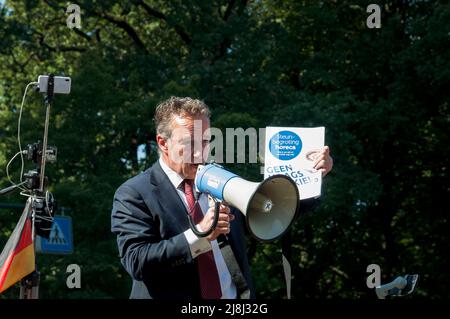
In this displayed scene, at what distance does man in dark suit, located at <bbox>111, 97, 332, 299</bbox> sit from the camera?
3.97 m

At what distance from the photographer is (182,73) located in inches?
869

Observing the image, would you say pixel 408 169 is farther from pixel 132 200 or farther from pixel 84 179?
pixel 132 200

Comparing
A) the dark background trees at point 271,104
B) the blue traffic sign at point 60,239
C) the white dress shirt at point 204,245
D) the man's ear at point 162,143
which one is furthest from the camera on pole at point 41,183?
the dark background trees at point 271,104

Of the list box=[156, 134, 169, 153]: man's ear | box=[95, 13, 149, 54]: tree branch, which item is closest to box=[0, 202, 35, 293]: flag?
box=[156, 134, 169, 153]: man's ear

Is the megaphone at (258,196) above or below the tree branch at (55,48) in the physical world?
below

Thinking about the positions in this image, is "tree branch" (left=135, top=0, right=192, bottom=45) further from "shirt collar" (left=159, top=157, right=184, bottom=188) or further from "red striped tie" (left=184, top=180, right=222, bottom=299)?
"red striped tie" (left=184, top=180, right=222, bottom=299)

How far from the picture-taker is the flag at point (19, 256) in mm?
7980

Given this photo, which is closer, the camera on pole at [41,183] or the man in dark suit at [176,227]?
the man in dark suit at [176,227]

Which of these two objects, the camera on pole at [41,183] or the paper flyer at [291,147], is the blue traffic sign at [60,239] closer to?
the camera on pole at [41,183]

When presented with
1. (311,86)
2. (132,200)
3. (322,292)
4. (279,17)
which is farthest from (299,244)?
(132,200)

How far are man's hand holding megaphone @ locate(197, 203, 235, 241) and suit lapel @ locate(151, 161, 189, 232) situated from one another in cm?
20

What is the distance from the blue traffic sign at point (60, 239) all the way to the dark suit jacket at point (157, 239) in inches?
418

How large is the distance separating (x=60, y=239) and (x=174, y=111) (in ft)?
36.4

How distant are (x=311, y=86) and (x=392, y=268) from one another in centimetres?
532
